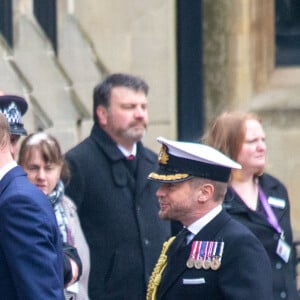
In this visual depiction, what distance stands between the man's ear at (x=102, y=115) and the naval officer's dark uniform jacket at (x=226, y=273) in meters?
2.17

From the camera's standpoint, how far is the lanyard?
26.1ft

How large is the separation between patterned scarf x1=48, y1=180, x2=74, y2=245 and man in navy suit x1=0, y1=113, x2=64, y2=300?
1.74 meters

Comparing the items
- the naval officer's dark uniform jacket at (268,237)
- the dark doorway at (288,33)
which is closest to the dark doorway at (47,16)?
the dark doorway at (288,33)

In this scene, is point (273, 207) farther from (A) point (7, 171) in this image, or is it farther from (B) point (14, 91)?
(B) point (14, 91)

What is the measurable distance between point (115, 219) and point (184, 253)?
6.24 ft

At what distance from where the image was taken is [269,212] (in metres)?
8.03

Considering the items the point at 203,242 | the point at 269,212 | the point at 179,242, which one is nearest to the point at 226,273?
the point at 203,242

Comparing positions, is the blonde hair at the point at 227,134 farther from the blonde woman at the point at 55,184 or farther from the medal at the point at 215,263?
the medal at the point at 215,263

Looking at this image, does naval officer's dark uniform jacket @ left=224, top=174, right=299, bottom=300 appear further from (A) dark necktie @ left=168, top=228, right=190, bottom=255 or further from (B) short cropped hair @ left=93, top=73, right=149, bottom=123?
(A) dark necktie @ left=168, top=228, right=190, bottom=255

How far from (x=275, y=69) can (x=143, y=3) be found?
1.09 metres

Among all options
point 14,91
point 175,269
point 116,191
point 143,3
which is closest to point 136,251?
point 116,191

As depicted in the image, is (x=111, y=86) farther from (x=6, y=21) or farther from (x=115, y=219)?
(x=6, y=21)

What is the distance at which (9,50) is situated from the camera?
1149cm

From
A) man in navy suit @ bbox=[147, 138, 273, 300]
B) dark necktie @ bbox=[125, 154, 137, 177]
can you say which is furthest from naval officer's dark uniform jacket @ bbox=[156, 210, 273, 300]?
dark necktie @ bbox=[125, 154, 137, 177]
